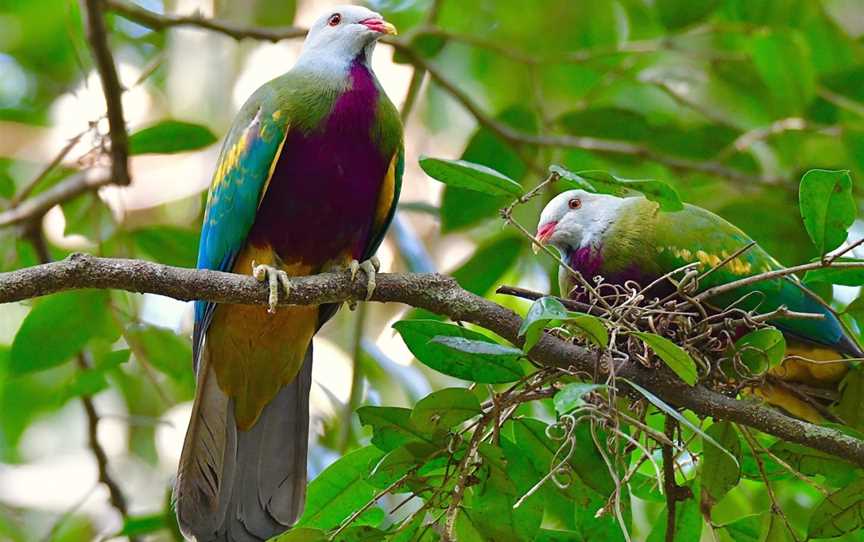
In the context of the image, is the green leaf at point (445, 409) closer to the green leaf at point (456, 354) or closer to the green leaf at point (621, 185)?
the green leaf at point (456, 354)

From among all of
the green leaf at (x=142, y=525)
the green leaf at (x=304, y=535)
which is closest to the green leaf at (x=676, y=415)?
the green leaf at (x=304, y=535)

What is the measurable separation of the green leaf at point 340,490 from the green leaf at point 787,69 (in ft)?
7.82

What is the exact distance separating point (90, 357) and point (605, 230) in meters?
2.08

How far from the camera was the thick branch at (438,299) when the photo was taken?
2.36 metres

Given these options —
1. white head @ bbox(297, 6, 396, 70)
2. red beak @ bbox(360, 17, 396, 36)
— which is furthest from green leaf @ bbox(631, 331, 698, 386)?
red beak @ bbox(360, 17, 396, 36)

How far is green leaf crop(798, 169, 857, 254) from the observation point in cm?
238

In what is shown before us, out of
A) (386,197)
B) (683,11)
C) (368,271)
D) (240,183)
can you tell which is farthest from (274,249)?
(683,11)

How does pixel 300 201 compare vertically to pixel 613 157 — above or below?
above

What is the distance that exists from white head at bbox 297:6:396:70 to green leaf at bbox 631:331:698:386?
1.72m

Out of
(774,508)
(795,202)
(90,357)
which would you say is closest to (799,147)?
(795,202)

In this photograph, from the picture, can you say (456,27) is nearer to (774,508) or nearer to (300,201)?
(300,201)

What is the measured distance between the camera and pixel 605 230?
11.1ft

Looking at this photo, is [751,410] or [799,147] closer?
[751,410]

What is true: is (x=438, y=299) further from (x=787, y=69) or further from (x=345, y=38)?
(x=787, y=69)
